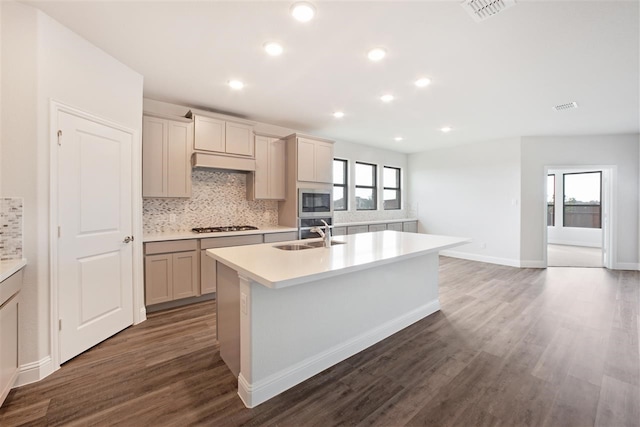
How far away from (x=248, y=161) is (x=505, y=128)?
447 cm

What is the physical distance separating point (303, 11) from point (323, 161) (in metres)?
2.88

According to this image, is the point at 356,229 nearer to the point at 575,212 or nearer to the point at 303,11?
the point at 303,11

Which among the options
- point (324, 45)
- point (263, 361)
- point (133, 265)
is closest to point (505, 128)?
point (324, 45)

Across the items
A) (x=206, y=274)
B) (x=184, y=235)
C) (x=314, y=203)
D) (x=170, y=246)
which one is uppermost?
(x=314, y=203)

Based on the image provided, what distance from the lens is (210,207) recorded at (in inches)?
161

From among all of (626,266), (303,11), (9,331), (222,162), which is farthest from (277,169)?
(626,266)

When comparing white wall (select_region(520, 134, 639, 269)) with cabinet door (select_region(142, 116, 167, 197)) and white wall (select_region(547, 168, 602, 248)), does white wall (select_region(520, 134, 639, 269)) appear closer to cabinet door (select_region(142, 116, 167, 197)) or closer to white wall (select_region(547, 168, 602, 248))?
white wall (select_region(547, 168, 602, 248))

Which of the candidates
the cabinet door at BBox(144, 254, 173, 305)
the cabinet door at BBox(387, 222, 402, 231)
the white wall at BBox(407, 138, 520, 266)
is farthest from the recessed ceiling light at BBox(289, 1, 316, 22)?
the white wall at BBox(407, 138, 520, 266)

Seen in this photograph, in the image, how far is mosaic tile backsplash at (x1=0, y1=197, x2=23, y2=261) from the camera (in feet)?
6.27

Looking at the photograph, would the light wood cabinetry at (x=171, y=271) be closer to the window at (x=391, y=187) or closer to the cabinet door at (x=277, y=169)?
the cabinet door at (x=277, y=169)

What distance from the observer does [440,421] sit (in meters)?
1.64

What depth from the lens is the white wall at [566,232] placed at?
301 inches

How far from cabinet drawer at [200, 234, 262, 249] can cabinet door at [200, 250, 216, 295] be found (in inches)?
4.2

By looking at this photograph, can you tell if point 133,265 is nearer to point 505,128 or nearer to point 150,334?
point 150,334
